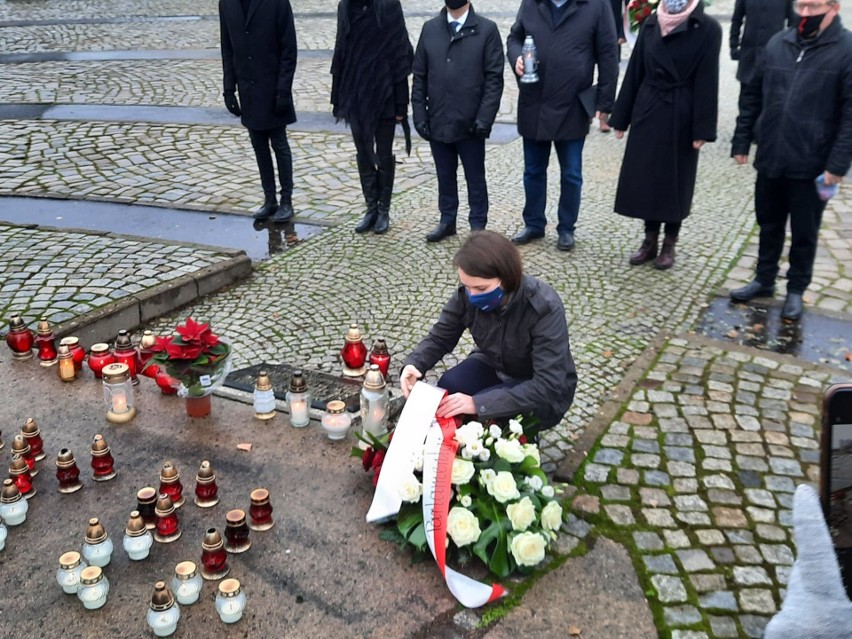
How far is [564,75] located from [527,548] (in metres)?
4.45

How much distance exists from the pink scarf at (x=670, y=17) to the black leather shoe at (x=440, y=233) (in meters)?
2.38

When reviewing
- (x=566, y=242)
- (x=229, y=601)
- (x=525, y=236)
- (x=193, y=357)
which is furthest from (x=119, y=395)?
(x=566, y=242)

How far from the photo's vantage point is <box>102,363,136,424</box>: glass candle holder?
4.17 metres

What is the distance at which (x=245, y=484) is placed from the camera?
12.5ft

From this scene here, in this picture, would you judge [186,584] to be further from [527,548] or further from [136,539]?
[527,548]

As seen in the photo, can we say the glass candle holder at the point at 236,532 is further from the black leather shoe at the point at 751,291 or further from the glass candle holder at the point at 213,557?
the black leather shoe at the point at 751,291

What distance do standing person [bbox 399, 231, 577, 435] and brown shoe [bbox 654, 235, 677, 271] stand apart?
10.1 ft

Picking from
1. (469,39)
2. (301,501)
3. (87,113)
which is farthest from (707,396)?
(87,113)

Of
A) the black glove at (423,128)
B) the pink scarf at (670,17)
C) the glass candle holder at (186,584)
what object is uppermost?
the pink scarf at (670,17)

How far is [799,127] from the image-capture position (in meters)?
5.32

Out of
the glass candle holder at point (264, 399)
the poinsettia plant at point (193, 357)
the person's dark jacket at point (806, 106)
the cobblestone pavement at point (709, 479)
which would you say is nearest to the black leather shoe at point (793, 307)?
the cobblestone pavement at point (709, 479)

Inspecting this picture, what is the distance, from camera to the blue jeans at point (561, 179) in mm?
6809

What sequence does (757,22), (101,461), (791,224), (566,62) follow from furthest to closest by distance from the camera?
(757,22)
(566,62)
(791,224)
(101,461)

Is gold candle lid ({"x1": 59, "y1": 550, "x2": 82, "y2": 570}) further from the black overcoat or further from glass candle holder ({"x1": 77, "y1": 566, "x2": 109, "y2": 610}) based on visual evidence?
the black overcoat
